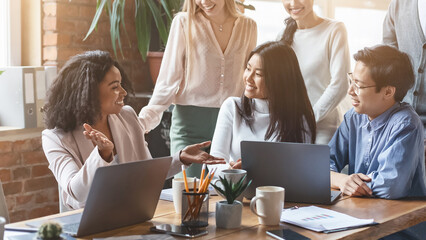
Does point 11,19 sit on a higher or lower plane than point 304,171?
higher

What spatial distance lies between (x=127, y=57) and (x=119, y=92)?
1.89 meters

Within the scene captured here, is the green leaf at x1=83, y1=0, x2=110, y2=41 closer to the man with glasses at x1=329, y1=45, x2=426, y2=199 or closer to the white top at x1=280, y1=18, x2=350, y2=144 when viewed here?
the white top at x1=280, y1=18, x2=350, y2=144

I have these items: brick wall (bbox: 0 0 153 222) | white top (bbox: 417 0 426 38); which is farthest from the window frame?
white top (bbox: 417 0 426 38)

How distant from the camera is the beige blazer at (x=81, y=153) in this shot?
78.0 inches

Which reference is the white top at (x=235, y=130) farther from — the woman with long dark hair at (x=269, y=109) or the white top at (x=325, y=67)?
the white top at (x=325, y=67)

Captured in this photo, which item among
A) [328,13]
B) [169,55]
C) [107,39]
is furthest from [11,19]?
[328,13]

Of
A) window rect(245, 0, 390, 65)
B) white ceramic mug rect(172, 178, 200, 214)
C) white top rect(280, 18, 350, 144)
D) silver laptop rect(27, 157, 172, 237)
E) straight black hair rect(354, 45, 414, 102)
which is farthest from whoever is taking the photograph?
window rect(245, 0, 390, 65)

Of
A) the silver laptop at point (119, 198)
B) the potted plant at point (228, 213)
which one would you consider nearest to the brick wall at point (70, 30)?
the silver laptop at point (119, 198)

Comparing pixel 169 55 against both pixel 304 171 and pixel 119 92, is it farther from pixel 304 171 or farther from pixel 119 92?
pixel 304 171

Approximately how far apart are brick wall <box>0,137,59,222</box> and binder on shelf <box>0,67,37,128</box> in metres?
0.13

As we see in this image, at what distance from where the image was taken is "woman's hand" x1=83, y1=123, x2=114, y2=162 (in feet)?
6.42

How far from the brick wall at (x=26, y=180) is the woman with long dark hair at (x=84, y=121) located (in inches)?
55.6

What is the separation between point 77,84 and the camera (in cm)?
227

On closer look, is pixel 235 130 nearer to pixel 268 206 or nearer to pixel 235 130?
pixel 235 130
